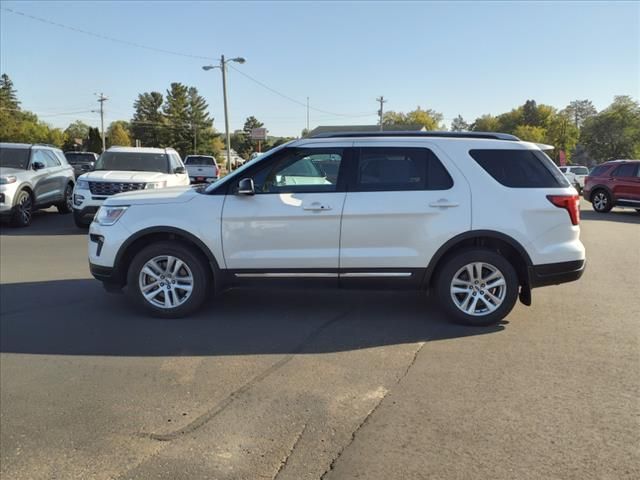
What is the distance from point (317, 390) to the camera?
390cm

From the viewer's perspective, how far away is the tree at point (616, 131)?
75375mm

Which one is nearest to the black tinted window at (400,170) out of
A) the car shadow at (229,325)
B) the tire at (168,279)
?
the car shadow at (229,325)

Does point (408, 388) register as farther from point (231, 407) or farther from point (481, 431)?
point (231, 407)

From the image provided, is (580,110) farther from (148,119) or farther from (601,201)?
(601,201)

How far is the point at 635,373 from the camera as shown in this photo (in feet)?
13.7

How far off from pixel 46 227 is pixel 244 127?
125364mm

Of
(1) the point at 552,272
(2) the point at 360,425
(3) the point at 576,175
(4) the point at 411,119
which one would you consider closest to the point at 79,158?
(3) the point at 576,175

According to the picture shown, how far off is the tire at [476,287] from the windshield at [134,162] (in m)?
9.18

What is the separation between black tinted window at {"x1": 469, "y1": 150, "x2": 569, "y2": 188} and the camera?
17.4ft

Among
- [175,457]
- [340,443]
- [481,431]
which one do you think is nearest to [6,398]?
[175,457]

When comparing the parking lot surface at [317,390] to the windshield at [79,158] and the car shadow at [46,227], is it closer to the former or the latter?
the car shadow at [46,227]

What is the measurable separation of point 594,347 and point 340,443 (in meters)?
2.81

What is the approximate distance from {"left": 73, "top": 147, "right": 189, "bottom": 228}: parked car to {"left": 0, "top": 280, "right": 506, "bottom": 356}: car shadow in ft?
17.3

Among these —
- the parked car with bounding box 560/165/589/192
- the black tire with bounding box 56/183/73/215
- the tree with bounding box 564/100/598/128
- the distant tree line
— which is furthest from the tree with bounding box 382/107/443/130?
the black tire with bounding box 56/183/73/215
